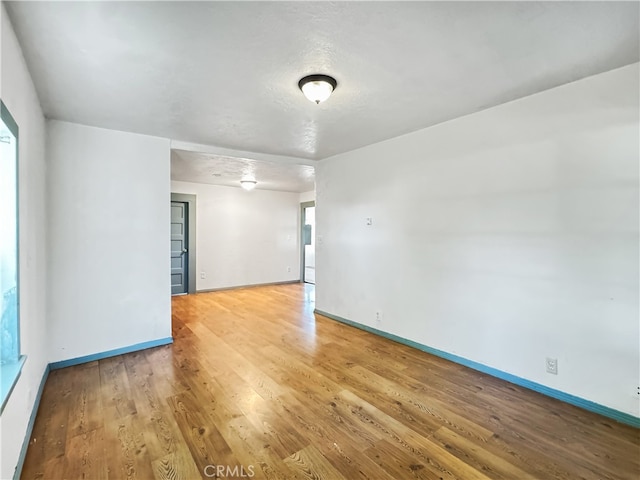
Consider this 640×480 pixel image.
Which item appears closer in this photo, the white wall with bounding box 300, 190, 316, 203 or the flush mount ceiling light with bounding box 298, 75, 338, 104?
the flush mount ceiling light with bounding box 298, 75, 338, 104

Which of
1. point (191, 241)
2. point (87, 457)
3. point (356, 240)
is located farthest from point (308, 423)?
point (191, 241)

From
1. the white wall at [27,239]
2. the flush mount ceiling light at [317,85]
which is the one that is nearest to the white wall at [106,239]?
the white wall at [27,239]

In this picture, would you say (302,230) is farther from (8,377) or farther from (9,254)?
(8,377)

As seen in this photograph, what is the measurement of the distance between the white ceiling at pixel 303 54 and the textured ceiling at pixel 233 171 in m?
1.42

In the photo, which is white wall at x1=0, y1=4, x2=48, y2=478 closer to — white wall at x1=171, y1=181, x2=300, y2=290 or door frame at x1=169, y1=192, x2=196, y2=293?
door frame at x1=169, y1=192, x2=196, y2=293

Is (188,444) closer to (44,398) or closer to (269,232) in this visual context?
(44,398)

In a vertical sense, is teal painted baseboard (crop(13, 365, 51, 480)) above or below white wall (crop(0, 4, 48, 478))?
A: below

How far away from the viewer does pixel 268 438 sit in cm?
194

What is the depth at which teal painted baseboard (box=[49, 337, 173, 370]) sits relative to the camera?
3.02 m

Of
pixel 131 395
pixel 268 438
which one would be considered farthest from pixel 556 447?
pixel 131 395

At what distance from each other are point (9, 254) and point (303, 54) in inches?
80.0

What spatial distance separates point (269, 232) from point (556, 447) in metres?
6.39

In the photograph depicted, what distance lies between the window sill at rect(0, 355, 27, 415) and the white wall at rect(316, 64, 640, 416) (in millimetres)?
3223

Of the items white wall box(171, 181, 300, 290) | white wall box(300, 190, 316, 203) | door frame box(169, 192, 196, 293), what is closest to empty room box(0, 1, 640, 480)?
door frame box(169, 192, 196, 293)
